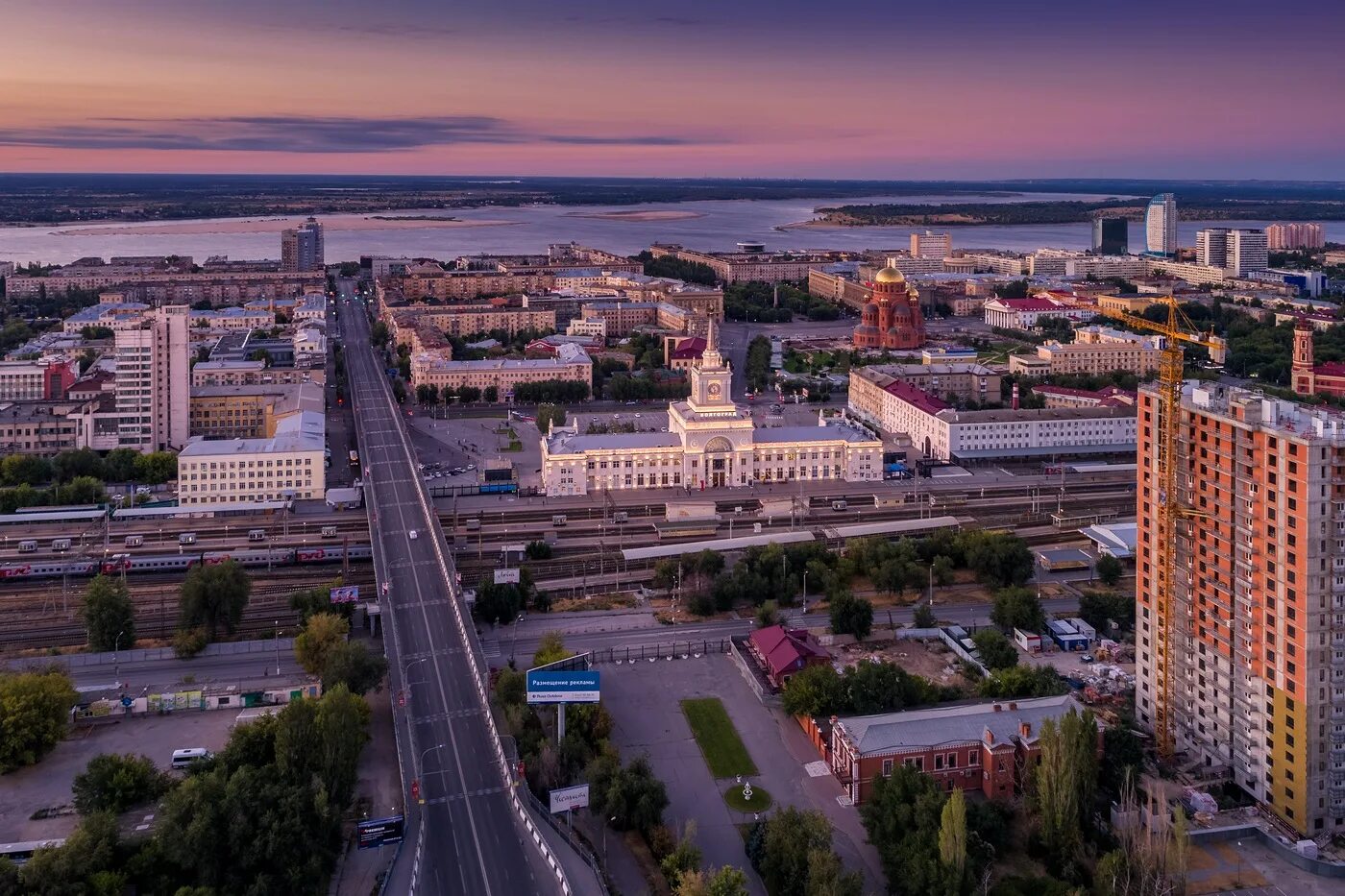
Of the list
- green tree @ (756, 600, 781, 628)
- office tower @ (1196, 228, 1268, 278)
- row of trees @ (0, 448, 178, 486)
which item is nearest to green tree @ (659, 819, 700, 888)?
green tree @ (756, 600, 781, 628)

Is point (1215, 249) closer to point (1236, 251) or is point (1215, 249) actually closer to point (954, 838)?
point (1236, 251)

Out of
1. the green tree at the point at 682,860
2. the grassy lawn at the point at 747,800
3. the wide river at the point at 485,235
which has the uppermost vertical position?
the wide river at the point at 485,235

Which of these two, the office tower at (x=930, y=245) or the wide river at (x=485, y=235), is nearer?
the office tower at (x=930, y=245)

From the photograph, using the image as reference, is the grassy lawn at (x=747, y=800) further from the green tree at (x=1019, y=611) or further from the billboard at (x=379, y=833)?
the green tree at (x=1019, y=611)

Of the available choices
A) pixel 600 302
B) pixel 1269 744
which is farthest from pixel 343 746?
pixel 600 302

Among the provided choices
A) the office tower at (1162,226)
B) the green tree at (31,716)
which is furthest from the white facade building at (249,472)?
the office tower at (1162,226)

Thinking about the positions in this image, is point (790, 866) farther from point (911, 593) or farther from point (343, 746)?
point (911, 593)

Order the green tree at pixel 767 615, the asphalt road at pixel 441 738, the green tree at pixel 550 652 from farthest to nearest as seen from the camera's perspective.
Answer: the green tree at pixel 767 615 < the green tree at pixel 550 652 < the asphalt road at pixel 441 738
